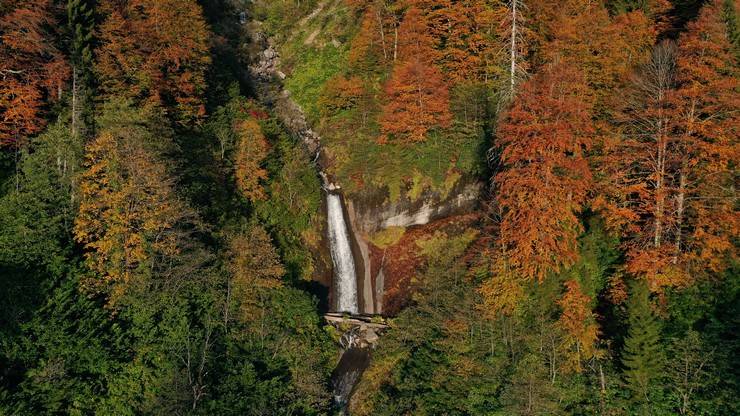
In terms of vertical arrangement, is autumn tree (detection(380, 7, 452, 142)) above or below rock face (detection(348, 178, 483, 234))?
above

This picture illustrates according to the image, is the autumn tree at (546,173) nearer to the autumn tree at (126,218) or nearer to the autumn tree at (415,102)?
the autumn tree at (415,102)

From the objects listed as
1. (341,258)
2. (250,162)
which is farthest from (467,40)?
(341,258)

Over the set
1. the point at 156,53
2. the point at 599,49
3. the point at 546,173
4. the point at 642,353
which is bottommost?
the point at 642,353

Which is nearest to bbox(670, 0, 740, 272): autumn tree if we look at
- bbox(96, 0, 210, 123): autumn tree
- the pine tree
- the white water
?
the pine tree

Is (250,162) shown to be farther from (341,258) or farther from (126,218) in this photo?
(126,218)

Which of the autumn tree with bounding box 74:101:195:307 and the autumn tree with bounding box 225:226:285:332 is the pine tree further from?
the autumn tree with bounding box 74:101:195:307

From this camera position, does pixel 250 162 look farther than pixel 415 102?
No

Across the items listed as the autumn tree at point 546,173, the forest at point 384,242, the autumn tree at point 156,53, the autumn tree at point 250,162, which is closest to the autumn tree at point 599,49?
the forest at point 384,242
